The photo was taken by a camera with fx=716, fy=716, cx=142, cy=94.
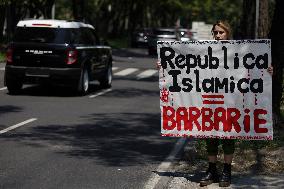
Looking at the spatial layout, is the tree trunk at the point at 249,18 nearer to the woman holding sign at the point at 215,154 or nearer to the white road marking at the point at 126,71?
the woman holding sign at the point at 215,154

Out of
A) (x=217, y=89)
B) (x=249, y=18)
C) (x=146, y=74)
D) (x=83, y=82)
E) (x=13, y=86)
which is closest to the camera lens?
(x=217, y=89)

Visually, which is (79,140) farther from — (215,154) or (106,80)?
(106,80)

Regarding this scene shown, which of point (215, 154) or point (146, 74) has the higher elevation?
point (215, 154)

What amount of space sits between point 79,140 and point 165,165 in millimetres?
2332

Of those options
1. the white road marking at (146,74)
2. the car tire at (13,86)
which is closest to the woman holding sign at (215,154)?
the car tire at (13,86)

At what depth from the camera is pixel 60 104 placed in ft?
54.4

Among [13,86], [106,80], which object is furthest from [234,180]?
[106,80]

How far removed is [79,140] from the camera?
11.4 m

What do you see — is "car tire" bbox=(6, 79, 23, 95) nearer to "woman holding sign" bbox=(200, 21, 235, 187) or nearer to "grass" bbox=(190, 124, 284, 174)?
"grass" bbox=(190, 124, 284, 174)

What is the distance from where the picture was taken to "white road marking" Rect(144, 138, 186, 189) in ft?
26.9

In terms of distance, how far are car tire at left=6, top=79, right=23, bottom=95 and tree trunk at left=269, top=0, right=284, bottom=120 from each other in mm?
9049

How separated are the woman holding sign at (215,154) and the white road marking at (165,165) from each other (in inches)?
23.7

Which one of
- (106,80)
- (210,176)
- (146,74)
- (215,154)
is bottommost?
(146,74)

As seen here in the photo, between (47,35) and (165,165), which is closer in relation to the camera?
(165,165)
